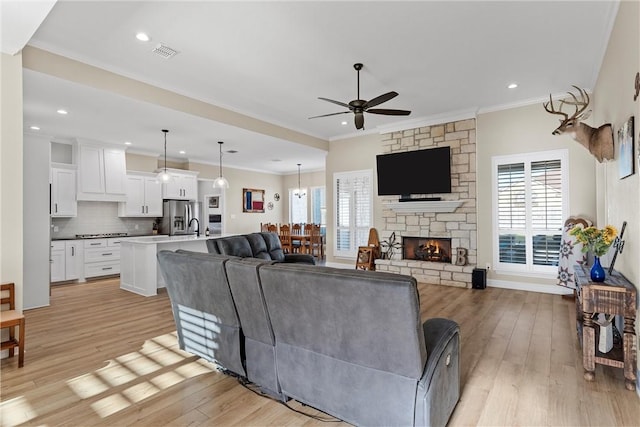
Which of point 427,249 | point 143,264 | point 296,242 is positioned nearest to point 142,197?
point 143,264

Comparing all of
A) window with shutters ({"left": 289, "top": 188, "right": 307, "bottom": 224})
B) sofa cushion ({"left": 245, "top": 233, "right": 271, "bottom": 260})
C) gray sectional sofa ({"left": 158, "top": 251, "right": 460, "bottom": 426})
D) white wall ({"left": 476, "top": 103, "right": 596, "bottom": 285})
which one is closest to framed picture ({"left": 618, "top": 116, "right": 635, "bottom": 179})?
gray sectional sofa ({"left": 158, "top": 251, "right": 460, "bottom": 426})

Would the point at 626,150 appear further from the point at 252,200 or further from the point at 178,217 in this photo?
the point at 252,200

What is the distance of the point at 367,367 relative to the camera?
1.74 meters

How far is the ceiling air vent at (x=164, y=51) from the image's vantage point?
3.39 metres

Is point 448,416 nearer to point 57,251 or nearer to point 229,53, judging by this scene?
point 229,53

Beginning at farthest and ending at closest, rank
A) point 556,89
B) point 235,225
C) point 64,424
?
point 235,225 → point 556,89 → point 64,424

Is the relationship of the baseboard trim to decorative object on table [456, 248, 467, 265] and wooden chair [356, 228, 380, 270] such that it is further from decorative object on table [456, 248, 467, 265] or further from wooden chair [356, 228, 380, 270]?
wooden chair [356, 228, 380, 270]

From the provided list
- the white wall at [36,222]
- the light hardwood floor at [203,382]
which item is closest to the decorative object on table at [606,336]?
the light hardwood floor at [203,382]

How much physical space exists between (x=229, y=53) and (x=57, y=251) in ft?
17.0

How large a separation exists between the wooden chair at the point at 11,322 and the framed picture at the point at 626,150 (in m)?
4.97

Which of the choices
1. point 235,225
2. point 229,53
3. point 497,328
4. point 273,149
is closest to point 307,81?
point 229,53

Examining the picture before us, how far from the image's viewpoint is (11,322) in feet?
8.82

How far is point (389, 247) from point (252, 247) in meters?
3.09

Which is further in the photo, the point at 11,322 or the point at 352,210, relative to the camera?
the point at 352,210
